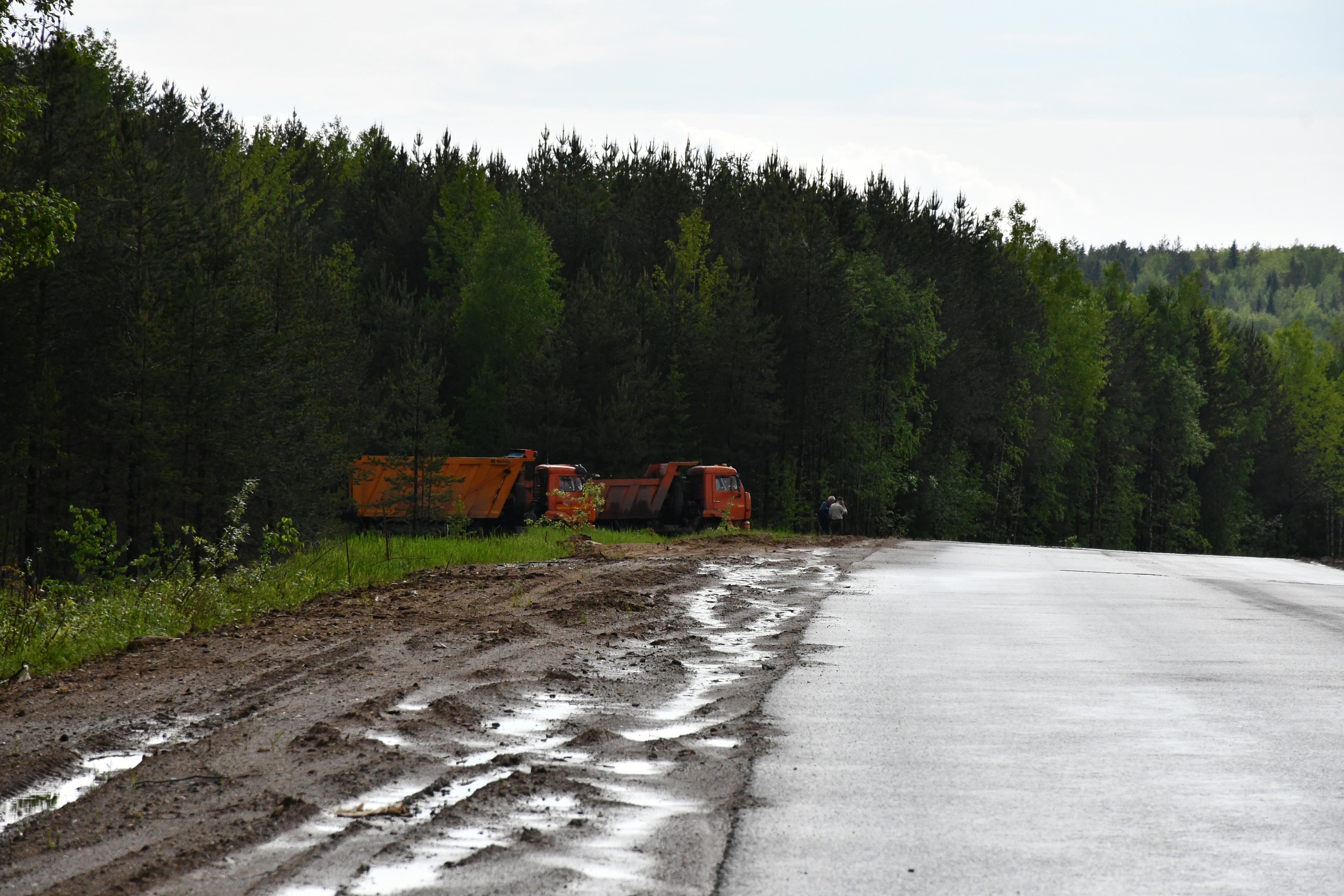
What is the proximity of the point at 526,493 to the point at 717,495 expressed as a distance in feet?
20.4

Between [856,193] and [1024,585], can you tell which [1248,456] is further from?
[1024,585]

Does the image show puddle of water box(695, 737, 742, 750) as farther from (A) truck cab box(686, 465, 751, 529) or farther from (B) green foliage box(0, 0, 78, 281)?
(A) truck cab box(686, 465, 751, 529)

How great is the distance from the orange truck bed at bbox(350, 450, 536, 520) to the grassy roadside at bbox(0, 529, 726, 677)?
15.0 m

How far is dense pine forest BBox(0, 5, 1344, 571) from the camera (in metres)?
33.0

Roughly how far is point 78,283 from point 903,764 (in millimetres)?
31754

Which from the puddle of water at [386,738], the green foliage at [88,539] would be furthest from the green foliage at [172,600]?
the puddle of water at [386,738]

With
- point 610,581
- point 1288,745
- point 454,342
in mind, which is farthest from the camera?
point 454,342

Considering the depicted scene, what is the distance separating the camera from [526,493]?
133 feet

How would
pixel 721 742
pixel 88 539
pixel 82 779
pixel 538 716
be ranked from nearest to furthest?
pixel 82 779 → pixel 721 742 → pixel 538 716 → pixel 88 539

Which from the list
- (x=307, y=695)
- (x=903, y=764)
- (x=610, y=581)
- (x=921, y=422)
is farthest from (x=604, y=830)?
(x=921, y=422)

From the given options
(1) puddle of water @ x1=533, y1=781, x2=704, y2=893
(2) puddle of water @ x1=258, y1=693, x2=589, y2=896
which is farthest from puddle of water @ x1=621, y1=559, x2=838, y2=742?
(1) puddle of water @ x1=533, y1=781, x2=704, y2=893

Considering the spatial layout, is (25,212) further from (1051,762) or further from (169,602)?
(1051,762)

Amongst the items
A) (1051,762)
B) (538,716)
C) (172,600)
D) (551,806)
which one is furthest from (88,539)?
(1051,762)

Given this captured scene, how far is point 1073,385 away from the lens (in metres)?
78.5
